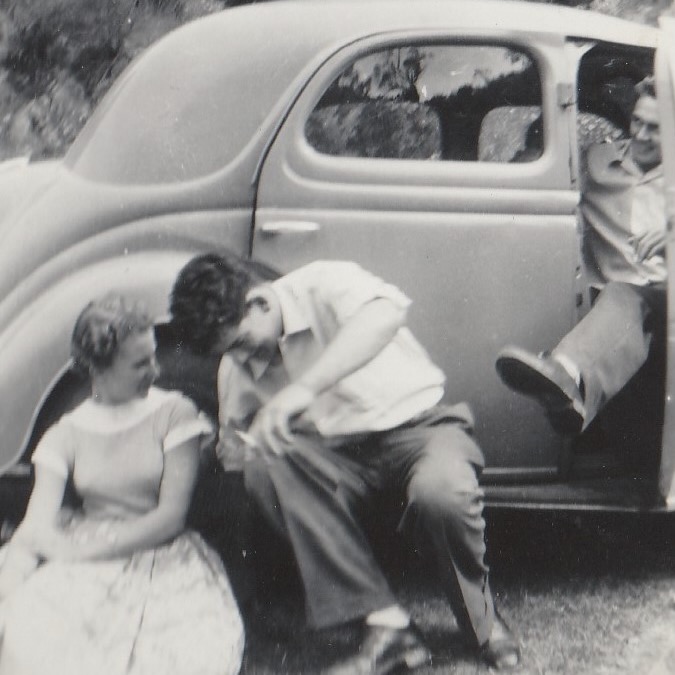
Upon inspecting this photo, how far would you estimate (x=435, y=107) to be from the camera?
2.77 m

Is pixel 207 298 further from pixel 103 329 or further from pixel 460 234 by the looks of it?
pixel 460 234

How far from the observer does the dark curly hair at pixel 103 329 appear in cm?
222

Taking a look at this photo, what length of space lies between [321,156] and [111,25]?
1.77 feet

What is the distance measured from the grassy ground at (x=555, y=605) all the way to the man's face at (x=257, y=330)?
534mm

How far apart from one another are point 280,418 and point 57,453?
0.48 metres

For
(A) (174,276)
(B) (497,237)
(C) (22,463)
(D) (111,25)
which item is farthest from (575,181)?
(C) (22,463)

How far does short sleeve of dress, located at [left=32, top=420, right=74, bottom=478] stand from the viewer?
2.25 meters

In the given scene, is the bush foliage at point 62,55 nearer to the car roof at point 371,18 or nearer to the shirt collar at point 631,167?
the car roof at point 371,18

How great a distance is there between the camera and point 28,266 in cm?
229

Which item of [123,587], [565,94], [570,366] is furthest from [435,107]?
[123,587]

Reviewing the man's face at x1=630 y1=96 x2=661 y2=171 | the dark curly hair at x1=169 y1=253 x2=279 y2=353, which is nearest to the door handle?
the dark curly hair at x1=169 y1=253 x2=279 y2=353

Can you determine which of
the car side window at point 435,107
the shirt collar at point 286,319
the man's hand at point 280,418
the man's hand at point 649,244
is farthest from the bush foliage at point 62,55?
the man's hand at point 649,244

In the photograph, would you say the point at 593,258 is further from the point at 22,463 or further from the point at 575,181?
the point at 22,463

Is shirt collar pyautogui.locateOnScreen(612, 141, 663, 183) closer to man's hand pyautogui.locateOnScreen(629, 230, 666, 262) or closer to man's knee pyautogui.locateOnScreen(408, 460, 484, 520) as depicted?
man's hand pyautogui.locateOnScreen(629, 230, 666, 262)
